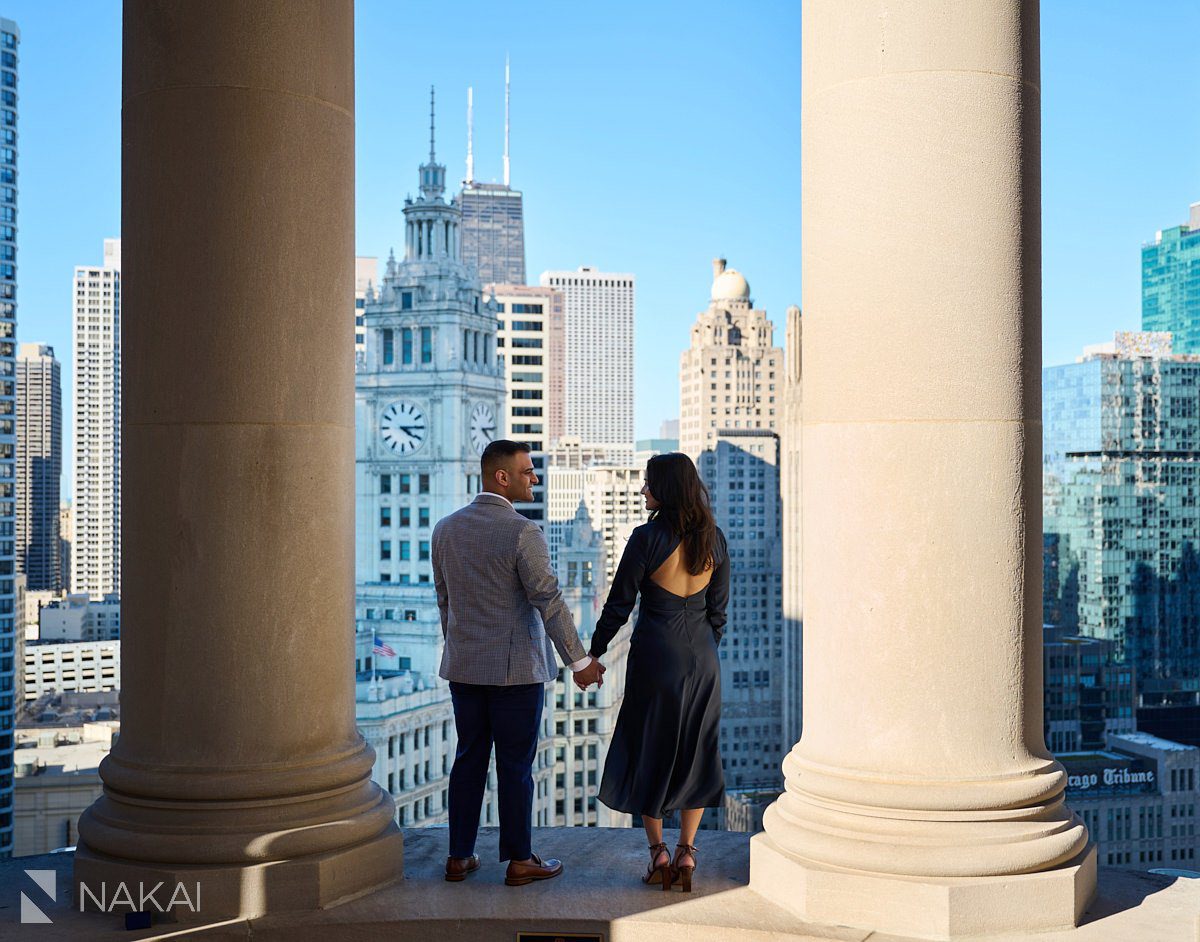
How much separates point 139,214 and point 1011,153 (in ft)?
36.1

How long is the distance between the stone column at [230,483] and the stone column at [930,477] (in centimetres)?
616

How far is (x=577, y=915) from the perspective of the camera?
1619cm

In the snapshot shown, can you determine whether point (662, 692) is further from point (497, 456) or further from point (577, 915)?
point (497, 456)

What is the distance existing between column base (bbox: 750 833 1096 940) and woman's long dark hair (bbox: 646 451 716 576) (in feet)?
13.0

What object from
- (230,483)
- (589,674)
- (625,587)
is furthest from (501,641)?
(230,483)

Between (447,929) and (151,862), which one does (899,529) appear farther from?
(151,862)

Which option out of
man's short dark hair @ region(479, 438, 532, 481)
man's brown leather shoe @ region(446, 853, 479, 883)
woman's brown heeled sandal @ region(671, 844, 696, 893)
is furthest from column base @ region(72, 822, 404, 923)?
man's short dark hair @ region(479, 438, 532, 481)

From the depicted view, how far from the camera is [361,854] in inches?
666

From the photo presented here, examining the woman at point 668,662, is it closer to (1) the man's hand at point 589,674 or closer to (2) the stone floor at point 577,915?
(1) the man's hand at point 589,674

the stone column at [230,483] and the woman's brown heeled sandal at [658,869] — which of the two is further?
the woman's brown heeled sandal at [658,869]

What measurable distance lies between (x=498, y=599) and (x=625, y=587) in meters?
1.68

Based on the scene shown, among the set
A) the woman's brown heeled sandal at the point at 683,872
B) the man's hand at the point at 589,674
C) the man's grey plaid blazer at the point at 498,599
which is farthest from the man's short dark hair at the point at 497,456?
the woman's brown heeled sandal at the point at 683,872

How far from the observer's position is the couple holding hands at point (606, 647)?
1722 cm

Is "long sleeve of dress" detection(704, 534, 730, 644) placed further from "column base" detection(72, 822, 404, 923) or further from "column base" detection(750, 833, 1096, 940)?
"column base" detection(72, 822, 404, 923)
